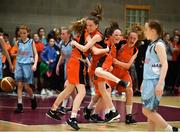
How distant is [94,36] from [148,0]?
37.0 ft

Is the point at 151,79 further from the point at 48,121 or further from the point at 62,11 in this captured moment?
the point at 62,11

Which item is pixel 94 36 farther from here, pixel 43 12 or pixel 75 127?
pixel 43 12

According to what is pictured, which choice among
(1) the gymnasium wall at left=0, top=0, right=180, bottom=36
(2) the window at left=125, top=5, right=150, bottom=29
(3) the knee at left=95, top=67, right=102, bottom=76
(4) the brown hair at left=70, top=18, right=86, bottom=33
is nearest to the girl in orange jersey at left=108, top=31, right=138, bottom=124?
(3) the knee at left=95, top=67, right=102, bottom=76

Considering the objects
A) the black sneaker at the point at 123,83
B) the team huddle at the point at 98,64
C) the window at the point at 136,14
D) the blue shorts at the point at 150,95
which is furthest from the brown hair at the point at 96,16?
the window at the point at 136,14

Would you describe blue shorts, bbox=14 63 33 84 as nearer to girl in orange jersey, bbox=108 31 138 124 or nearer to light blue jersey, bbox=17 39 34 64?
light blue jersey, bbox=17 39 34 64

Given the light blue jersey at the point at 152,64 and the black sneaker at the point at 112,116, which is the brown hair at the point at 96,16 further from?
the light blue jersey at the point at 152,64

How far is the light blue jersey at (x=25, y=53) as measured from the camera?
376 inches

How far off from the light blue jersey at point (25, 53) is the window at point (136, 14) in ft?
29.8

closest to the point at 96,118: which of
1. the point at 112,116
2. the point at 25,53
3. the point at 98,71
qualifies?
the point at 112,116

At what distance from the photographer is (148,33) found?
615 cm

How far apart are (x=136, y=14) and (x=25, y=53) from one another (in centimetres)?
948

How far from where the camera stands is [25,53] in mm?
9562

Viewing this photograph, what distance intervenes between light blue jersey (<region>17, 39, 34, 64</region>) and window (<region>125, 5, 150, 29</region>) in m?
9.10

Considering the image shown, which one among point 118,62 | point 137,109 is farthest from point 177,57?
point 118,62
